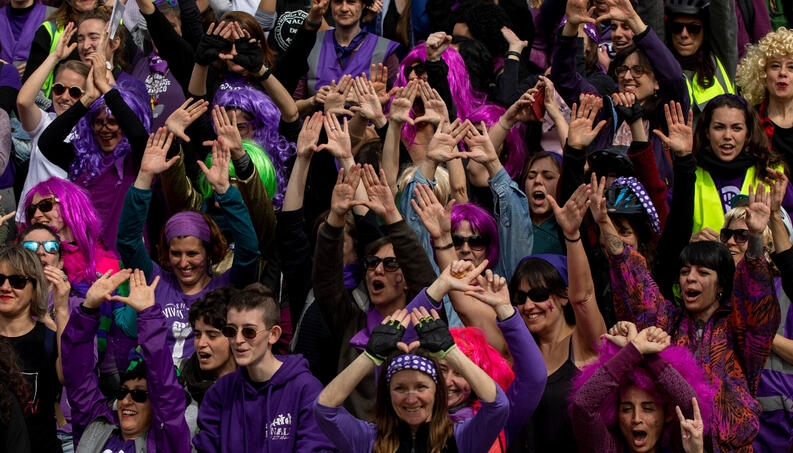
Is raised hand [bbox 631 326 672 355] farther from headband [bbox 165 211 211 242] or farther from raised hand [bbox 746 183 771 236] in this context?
headband [bbox 165 211 211 242]

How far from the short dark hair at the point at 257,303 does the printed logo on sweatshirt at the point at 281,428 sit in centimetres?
47

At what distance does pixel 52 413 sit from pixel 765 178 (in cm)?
428

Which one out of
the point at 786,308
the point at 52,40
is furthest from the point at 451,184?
the point at 52,40

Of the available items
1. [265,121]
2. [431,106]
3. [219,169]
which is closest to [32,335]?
[219,169]

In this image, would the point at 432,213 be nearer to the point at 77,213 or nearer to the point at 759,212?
the point at 759,212

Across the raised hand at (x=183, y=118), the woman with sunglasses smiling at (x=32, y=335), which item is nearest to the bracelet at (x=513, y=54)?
the raised hand at (x=183, y=118)

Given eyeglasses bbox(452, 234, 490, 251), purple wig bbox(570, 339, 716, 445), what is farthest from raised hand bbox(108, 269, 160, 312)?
purple wig bbox(570, 339, 716, 445)

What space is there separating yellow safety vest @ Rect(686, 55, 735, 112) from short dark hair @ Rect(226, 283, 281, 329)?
11.9 ft

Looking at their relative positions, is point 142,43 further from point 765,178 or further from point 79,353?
point 765,178

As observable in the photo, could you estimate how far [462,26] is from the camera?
32.2ft

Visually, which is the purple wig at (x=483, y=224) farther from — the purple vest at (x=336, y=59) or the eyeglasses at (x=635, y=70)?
the purple vest at (x=336, y=59)

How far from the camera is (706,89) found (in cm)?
926

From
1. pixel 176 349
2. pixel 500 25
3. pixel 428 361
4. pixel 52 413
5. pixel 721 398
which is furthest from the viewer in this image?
pixel 500 25

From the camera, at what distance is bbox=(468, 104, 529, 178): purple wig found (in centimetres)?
884
